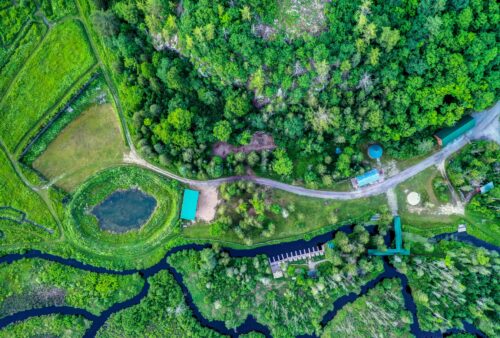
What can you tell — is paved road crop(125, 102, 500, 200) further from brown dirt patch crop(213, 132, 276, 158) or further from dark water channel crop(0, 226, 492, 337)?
dark water channel crop(0, 226, 492, 337)

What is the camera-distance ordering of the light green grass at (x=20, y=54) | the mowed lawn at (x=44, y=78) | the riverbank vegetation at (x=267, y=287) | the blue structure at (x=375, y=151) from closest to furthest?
the riverbank vegetation at (x=267, y=287), the blue structure at (x=375, y=151), the mowed lawn at (x=44, y=78), the light green grass at (x=20, y=54)

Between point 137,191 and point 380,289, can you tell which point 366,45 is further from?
point 137,191

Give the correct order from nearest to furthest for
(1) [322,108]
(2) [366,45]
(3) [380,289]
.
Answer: (2) [366,45], (1) [322,108], (3) [380,289]

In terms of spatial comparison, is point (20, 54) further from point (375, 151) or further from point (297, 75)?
point (375, 151)

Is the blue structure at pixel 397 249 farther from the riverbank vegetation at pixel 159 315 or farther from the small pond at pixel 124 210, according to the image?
the small pond at pixel 124 210

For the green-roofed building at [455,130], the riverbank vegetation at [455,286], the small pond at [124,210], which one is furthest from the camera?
the small pond at [124,210]

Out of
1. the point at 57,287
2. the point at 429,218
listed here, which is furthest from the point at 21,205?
the point at 429,218

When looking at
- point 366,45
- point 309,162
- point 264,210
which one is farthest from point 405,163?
point 264,210

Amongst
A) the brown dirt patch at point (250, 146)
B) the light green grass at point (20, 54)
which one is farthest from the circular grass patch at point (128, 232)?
the light green grass at point (20, 54)
